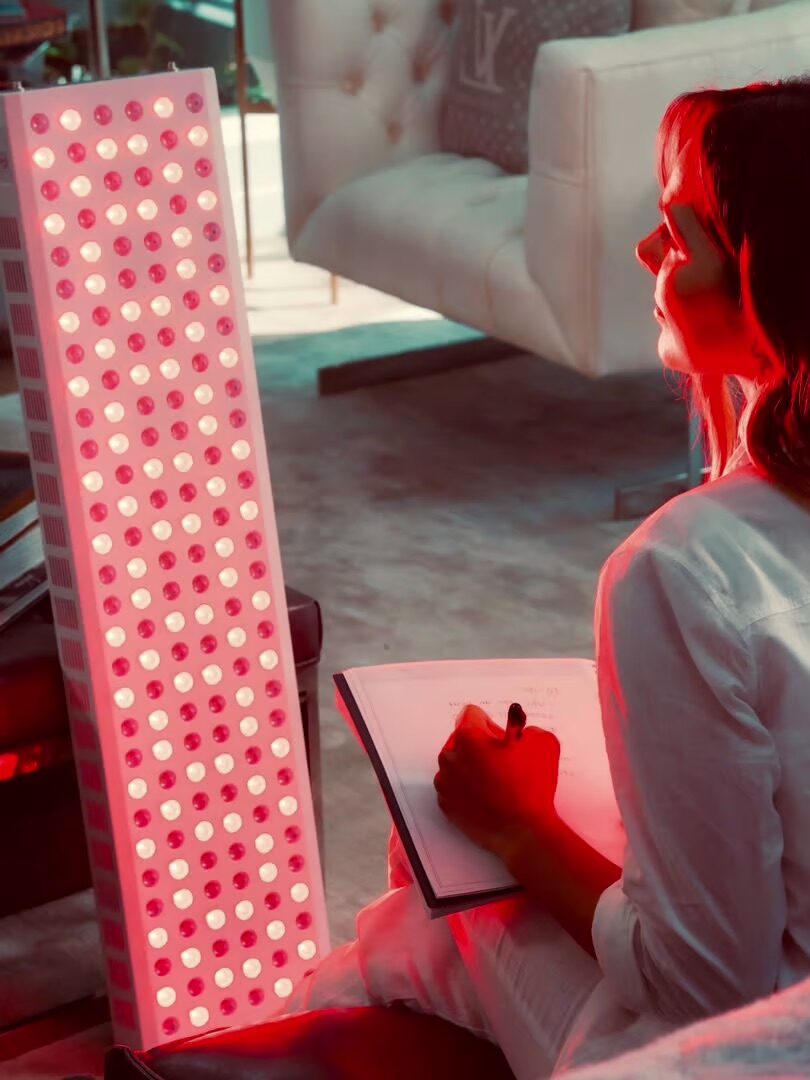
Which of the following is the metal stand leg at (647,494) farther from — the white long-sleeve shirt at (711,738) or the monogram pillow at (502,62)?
the white long-sleeve shirt at (711,738)

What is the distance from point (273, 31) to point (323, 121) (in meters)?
0.22

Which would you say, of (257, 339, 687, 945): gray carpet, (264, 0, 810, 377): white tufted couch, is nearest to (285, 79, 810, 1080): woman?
(257, 339, 687, 945): gray carpet

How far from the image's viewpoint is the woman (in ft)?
2.82

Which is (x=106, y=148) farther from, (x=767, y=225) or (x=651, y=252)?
(x=767, y=225)

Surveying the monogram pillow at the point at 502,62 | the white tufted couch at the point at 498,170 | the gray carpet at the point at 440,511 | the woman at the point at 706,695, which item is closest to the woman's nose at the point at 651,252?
the woman at the point at 706,695

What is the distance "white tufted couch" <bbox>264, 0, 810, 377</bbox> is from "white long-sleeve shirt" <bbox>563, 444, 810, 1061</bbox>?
5.12 feet

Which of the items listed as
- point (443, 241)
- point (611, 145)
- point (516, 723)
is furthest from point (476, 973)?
point (443, 241)

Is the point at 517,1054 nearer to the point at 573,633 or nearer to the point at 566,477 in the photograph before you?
the point at 573,633

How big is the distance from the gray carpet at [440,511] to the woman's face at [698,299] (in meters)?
0.98

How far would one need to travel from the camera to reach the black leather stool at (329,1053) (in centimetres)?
95

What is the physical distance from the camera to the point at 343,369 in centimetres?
359

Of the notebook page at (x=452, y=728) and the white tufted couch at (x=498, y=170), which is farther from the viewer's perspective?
the white tufted couch at (x=498, y=170)

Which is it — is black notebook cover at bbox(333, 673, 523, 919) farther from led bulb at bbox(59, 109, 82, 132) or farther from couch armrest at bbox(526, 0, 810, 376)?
couch armrest at bbox(526, 0, 810, 376)

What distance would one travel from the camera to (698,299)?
0.96 m
